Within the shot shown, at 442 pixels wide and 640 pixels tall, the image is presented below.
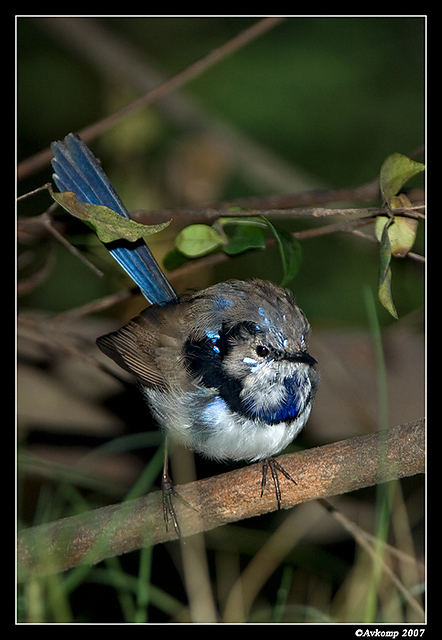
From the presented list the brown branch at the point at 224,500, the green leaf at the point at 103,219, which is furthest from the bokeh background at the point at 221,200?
the green leaf at the point at 103,219

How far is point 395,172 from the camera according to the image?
2.99 meters

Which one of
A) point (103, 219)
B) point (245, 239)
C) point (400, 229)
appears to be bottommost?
point (103, 219)

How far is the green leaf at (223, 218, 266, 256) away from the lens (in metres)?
3.28

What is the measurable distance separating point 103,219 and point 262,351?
1.06 m

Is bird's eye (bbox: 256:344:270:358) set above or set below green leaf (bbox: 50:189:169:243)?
below

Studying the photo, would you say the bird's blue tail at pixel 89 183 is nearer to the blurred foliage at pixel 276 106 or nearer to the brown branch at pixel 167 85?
the brown branch at pixel 167 85

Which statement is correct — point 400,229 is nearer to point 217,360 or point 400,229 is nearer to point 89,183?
point 217,360

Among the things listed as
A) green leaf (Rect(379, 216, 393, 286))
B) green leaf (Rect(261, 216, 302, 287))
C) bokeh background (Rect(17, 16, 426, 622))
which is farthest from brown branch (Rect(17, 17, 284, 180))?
green leaf (Rect(379, 216, 393, 286))

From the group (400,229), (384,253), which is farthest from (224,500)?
(400,229)

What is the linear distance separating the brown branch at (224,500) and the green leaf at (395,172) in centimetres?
113

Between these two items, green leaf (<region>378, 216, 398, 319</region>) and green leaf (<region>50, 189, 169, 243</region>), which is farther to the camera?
green leaf (<region>378, 216, 398, 319</region>)

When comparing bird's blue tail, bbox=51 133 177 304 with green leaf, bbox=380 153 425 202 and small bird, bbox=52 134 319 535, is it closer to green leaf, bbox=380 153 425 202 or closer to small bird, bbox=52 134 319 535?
small bird, bbox=52 134 319 535

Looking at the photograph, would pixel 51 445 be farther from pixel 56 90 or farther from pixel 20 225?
pixel 56 90

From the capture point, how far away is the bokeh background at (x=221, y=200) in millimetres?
4527
